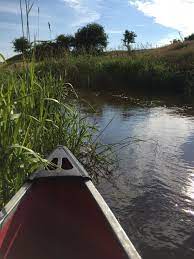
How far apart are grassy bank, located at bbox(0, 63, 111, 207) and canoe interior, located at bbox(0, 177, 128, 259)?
0.85 feet

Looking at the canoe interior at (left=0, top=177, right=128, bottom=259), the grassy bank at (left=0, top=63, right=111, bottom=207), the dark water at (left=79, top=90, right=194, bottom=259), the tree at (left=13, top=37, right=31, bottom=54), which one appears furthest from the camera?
the tree at (left=13, top=37, right=31, bottom=54)

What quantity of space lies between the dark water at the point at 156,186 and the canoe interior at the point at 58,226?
835 millimetres

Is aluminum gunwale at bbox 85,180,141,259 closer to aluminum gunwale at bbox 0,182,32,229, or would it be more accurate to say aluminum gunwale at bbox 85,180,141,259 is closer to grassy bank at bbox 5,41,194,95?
aluminum gunwale at bbox 0,182,32,229

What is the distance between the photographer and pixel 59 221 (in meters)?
3.43

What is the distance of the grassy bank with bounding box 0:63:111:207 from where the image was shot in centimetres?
343

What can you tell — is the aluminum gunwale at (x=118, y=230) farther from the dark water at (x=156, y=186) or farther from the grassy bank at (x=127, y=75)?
the grassy bank at (x=127, y=75)

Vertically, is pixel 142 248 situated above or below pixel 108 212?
below

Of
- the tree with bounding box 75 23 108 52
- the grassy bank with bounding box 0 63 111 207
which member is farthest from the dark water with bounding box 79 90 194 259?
the tree with bounding box 75 23 108 52

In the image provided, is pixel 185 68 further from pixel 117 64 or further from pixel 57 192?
pixel 57 192

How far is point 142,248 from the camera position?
153 inches

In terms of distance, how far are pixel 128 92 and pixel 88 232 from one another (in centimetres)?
1261

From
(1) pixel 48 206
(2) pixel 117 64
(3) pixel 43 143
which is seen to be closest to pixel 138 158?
(3) pixel 43 143

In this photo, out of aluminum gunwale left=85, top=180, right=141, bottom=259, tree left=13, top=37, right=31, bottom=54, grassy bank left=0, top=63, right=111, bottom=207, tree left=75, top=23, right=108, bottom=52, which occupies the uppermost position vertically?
tree left=75, top=23, right=108, bottom=52

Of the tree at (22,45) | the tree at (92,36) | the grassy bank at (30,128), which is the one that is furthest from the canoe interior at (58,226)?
the tree at (92,36)
